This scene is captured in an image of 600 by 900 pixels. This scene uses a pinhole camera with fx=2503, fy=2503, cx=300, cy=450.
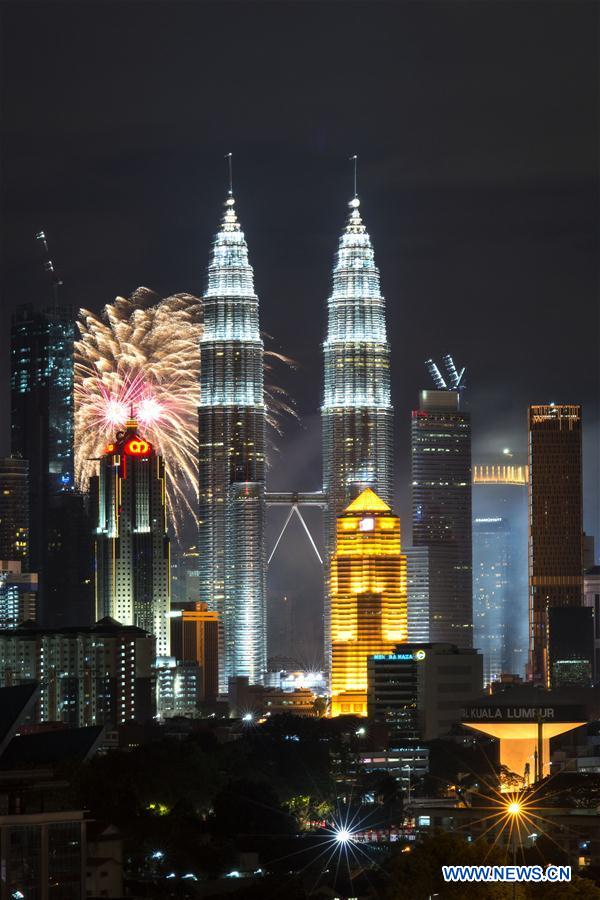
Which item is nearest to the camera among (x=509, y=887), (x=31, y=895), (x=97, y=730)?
(x=31, y=895)

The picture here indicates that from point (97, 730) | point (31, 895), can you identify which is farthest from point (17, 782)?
point (97, 730)

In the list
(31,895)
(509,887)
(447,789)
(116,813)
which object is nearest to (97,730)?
(116,813)

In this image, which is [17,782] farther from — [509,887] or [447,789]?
[447,789]

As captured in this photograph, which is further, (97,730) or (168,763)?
(168,763)

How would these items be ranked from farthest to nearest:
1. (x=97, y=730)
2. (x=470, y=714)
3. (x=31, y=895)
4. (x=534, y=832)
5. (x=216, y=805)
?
(x=470, y=714), (x=216, y=805), (x=534, y=832), (x=97, y=730), (x=31, y=895)

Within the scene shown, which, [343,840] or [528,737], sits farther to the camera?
[528,737]

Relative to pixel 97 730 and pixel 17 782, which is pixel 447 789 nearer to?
pixel 97 730

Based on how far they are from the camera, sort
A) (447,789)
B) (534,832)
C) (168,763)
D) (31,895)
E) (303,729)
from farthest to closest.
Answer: (303,729) < (447,789) < (168,763) < (534,832) < (31,895)

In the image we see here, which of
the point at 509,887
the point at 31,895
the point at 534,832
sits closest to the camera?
the point at 31,895
